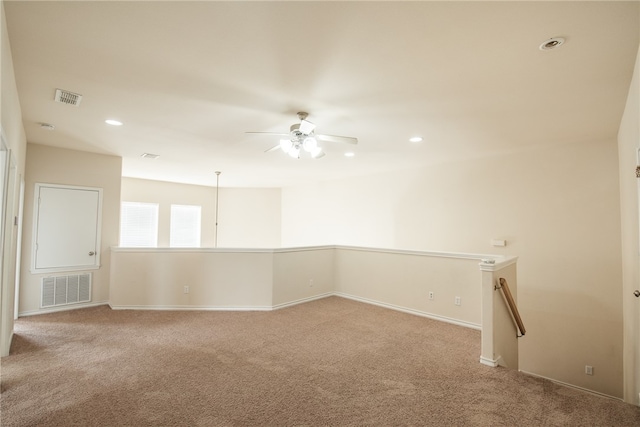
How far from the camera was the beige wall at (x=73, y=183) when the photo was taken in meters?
4.69

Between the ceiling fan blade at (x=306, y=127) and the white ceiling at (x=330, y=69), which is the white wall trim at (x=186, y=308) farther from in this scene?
the ceiling fan blade at (x=306, y=127)

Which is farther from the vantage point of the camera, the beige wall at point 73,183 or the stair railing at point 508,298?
the beige wall at point 73,183

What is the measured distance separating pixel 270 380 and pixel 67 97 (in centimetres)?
350

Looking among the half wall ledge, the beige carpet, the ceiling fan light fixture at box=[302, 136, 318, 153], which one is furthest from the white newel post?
the ceiling fan light fixture at box=[302, 136, 318, 153]

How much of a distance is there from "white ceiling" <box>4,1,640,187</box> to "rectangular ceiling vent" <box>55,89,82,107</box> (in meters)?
0.09

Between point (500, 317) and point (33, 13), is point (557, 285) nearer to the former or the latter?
point (500, 317)

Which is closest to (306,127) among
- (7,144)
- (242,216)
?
(7,144)

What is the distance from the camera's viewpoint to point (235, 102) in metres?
3.19

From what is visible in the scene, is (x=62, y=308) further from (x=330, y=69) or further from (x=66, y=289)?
(x=330, y=69)

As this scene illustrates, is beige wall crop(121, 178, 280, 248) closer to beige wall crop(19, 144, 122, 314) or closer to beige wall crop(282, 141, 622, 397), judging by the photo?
beige wall crop(19, 144, 122, 314)

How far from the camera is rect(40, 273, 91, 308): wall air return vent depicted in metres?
4.81

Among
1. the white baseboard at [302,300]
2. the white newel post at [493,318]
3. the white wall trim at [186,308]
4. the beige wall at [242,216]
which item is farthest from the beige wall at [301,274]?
the beige wall at [242,216]

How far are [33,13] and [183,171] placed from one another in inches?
213

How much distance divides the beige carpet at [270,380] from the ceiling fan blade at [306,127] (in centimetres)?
246
